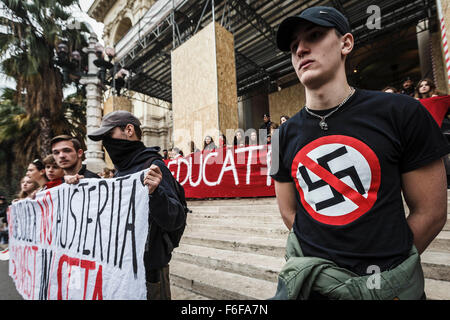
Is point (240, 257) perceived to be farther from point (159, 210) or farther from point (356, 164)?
point (356, 164)

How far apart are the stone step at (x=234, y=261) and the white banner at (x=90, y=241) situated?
156cm

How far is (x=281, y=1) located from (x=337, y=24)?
401 inches

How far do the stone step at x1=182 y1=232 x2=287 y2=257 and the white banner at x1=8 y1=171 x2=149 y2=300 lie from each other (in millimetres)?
1944

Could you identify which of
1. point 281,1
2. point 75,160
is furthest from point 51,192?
point 281,1

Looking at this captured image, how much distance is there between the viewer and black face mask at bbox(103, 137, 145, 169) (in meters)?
1.84

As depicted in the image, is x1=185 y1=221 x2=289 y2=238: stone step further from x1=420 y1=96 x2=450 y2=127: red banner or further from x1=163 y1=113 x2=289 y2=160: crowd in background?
x1=420 y1=96 x2=450 y2=127: red banner

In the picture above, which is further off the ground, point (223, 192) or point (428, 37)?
point (428, 37)

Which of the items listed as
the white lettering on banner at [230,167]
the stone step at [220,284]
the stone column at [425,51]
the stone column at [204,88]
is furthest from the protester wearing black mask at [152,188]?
the stone column at [425,51]

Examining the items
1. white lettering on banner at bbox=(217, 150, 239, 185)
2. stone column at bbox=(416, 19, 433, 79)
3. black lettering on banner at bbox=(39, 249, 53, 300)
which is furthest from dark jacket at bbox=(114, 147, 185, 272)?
stone column at bbox=(416, 19, 433, 79)

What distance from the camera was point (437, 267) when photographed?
2172 mm

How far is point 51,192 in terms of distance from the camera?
260cm

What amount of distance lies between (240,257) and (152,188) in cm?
212

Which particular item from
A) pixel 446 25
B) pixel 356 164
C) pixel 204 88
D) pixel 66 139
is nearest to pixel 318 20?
pixel 356 164
